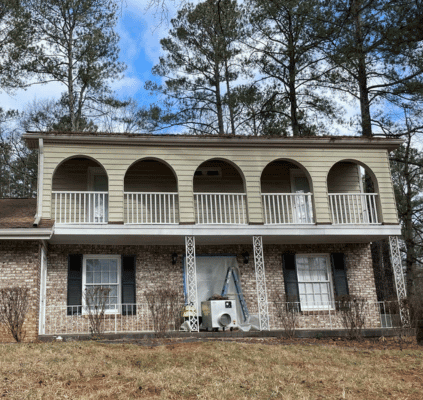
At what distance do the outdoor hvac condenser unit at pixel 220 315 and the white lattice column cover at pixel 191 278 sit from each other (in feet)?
1.44

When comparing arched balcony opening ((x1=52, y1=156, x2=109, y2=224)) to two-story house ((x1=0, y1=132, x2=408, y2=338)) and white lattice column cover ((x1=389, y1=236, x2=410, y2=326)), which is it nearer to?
two-story house ((x1=0, y1=132, x2=408, y2=338))

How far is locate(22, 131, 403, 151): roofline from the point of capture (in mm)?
13432

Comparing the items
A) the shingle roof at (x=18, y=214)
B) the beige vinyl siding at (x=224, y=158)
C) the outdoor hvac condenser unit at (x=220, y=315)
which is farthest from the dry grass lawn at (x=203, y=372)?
the beige vinyl siding at (x=224, y=158)

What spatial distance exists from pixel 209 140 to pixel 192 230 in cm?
247

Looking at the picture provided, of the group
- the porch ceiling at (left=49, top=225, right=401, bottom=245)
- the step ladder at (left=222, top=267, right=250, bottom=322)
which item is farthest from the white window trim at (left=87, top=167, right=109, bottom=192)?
the step ladder at (left=222, top=267, right=250, bottom=322)

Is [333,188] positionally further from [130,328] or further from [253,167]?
[130,328]

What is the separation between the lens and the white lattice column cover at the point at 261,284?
1304 cm

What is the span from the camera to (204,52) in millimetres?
23016

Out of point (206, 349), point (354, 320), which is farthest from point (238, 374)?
point (354, 320)

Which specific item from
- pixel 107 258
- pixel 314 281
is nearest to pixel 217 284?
pixel 314 281

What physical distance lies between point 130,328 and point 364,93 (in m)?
12.6

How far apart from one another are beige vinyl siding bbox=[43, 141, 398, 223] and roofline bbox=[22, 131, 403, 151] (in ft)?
0.39

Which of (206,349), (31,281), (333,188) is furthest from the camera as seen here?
(333,188)

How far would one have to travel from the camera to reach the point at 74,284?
13.7m
